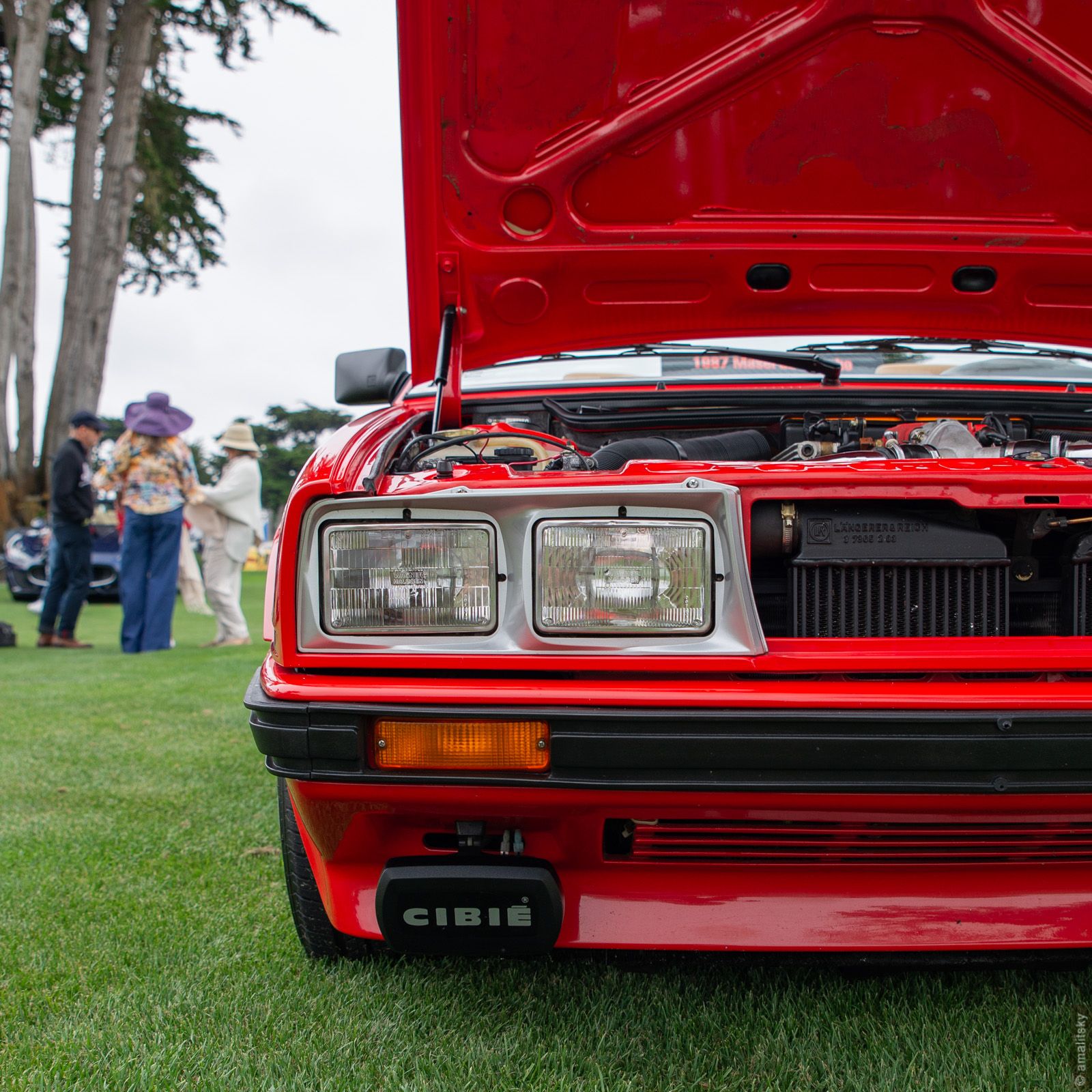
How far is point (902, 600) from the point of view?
131 centimetres

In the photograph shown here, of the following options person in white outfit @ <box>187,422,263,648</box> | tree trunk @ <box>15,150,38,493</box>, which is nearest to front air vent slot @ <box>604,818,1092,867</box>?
person in white outfit @ <box>187,422,263,648</box>

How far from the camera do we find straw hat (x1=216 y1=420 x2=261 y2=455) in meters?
6.17

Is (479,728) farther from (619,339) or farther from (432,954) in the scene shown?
(619,339)

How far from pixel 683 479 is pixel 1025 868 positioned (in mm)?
747

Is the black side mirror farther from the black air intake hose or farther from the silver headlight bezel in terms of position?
the silver headlight bezel

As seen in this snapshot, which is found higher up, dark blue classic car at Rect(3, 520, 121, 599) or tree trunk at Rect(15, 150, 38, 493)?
tree trunk at Rect(15, 150, 38, 493)

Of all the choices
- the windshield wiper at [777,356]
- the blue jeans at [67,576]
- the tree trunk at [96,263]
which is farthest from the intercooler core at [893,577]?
the tree trunk at [96,263]

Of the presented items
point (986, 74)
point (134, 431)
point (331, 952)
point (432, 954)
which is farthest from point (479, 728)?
point (134, 431)

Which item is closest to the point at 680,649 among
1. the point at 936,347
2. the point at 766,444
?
the point at 766,444

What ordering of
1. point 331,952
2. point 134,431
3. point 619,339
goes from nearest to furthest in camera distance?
point 331,952
point 619,339
point 134,431

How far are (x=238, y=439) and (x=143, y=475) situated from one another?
72 centimetres

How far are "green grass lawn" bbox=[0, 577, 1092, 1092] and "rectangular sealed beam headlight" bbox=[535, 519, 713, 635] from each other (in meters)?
0.63

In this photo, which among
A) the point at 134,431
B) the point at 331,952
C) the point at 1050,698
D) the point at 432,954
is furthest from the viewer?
the point at 134,431

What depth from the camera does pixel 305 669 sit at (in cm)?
125
